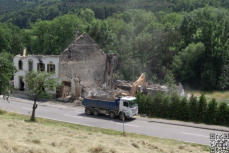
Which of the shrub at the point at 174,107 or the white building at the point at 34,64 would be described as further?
the white building at the point at 34,64

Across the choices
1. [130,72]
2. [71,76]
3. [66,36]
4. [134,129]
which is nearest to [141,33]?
[130,72]

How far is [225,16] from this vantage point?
2510 inches

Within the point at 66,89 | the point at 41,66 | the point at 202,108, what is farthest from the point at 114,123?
the point at 41,66

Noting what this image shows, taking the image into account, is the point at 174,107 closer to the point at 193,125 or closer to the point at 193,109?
the point at 193,109

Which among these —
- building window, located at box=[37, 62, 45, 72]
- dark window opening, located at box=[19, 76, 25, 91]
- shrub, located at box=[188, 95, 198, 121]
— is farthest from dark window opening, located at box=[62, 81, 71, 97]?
shrub, located at box=[188, 95, 198, 121]

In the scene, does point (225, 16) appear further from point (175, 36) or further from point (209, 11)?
point (175, 36)

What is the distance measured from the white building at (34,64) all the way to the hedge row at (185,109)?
14.8 metres

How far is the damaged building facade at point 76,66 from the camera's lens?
3966cm

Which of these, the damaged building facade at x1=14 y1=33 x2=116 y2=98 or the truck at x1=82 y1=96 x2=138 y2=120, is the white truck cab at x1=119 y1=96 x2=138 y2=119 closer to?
the truck at x1=82 y1=96 x2=138 y2=120

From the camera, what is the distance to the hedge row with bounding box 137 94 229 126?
27.5 m

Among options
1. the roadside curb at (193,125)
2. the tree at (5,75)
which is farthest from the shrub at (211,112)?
the tree at (5,75)

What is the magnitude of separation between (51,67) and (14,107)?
29.8 feet

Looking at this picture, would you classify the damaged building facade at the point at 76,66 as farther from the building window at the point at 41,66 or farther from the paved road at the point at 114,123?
the paved road at the point at 114,123

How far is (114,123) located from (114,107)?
75.0 inches
